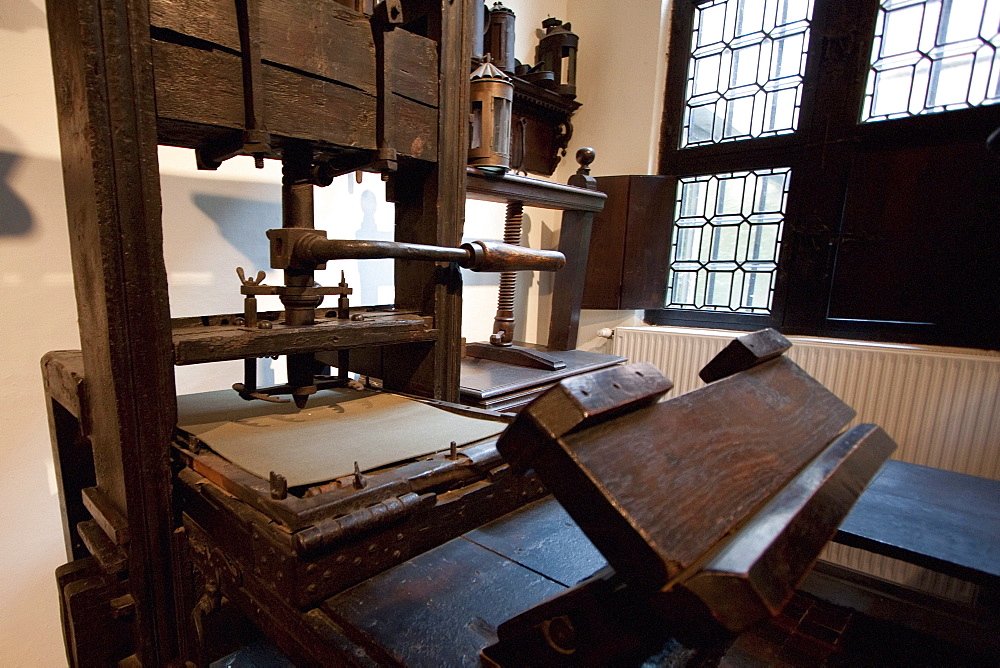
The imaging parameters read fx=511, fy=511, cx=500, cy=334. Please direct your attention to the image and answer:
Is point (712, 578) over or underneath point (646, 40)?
underneath

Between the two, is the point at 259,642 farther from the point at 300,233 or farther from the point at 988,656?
the point at 988,656

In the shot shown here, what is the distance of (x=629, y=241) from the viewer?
2555mm

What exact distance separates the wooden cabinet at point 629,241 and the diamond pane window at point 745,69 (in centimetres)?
40

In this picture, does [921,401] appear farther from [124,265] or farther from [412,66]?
[124,265]

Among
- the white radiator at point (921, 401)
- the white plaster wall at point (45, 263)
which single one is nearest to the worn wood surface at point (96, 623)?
the white plaster wall at point (45, 263)

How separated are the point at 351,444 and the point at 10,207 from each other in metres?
1.11

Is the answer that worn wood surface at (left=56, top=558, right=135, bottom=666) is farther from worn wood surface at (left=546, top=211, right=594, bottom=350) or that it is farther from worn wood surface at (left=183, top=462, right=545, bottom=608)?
worn wood surface at (left=546, top=211, right=594, bottom=350)

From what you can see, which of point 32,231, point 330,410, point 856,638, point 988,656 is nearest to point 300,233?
point 330,410

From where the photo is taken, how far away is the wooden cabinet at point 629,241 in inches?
100

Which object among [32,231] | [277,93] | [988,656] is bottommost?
[988,656]

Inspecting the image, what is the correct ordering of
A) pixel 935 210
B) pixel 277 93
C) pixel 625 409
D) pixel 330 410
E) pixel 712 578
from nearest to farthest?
1. pixel 712 578
2. pixel 625 409
3. pixel 277 93
4. pixel 330 410
5. pixel 935 210

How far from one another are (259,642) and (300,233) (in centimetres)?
96

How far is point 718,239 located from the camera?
266 cm

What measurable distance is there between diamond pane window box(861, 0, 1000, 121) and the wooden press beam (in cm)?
265
